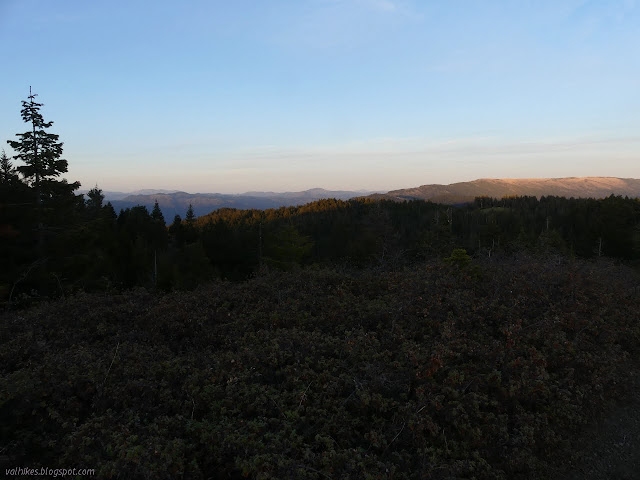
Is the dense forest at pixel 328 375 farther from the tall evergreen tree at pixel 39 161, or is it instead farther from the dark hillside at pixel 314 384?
the tall evergreen tree at pixel 39 161

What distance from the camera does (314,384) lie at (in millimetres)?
4465

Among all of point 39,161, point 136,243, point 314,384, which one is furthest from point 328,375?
point 136,243

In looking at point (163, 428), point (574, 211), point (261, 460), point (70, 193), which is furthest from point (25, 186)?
point (574, 211)

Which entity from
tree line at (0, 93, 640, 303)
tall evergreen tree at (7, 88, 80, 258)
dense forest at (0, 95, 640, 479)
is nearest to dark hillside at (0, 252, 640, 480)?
dense forest at (0, 95, 640, 479)

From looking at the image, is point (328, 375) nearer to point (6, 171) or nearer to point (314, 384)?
point (314, 384)

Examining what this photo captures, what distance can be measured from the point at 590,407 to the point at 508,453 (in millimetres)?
2061

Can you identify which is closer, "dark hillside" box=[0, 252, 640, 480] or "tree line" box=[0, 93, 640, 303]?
"dark hillside" box=[0, 252, 640, 480]

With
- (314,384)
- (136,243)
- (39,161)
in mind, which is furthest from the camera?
(136,243)

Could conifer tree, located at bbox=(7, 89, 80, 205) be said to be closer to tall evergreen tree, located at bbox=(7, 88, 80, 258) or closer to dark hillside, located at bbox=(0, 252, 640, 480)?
tall evergreen tree, located at bbox=(7, 88, 80, 258)

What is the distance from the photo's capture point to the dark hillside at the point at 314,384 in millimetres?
3361

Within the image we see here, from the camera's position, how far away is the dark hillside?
336 cm

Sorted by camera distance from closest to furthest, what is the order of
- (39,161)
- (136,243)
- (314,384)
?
(314,384)
(39,161)
(136,243)

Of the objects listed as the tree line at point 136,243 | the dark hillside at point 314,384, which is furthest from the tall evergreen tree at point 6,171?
the dark hillside at point 314,384

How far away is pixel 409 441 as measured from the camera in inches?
149
